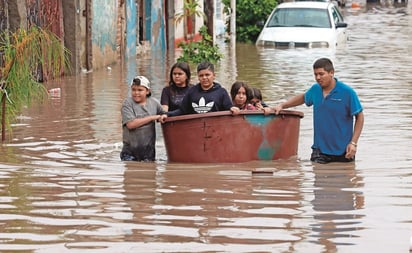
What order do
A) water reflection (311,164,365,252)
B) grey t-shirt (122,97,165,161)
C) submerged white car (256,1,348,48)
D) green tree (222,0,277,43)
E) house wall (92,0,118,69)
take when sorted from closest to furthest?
water reflection (311,164,365,252) → grey t-shirt (122,97,165,161) → house wall (92,0,118,69) → submerged white car (256,1,348,48) → green tree (222,0,277,43)

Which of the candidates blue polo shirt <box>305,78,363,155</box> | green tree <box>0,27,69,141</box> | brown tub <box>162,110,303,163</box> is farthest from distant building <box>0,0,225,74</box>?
blue polo shirt <box>305,78,363,155</box>

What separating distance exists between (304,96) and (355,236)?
387 centimetres

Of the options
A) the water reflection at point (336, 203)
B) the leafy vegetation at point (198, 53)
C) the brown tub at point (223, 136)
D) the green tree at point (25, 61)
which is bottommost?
the water reflection at point (336, 203)

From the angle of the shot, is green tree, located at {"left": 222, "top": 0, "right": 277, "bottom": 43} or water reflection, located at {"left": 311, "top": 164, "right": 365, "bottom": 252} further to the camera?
green tree, located at {"left": 222, "top": 0, "right": 277, "bottom": 43}

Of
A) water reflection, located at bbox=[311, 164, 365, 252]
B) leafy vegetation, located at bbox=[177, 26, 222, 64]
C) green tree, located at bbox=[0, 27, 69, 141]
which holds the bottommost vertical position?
water reflection, located at bbox=[311, 164, 365, 252]

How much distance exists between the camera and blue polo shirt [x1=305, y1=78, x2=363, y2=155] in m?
11.0

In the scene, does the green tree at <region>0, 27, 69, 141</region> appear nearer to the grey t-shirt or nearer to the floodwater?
the floodwater

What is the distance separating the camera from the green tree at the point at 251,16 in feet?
112

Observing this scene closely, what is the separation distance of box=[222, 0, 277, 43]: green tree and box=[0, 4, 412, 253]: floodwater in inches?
683

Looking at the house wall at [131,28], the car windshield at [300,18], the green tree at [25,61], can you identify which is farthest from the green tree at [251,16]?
the green tree at [25,61]

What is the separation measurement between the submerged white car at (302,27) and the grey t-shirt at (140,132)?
1790cm

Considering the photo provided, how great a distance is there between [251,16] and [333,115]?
24151 mm

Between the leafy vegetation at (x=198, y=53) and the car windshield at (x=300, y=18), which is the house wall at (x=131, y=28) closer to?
the leafy vegetation at (x=198, y=53)

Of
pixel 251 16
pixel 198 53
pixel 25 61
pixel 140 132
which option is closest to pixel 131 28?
pixel 198 53
